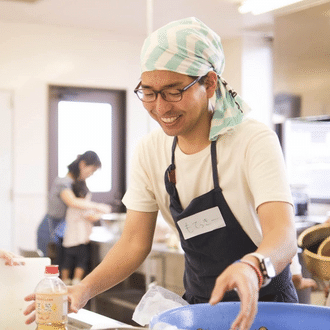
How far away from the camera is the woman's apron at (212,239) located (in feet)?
4.53

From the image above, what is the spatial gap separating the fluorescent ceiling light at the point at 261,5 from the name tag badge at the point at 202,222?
3.28 meters

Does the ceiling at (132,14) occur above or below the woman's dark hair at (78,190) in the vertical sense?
above

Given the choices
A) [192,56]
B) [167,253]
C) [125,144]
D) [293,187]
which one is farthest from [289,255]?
[125,144]

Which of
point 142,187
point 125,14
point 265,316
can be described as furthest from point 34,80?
point 265,316

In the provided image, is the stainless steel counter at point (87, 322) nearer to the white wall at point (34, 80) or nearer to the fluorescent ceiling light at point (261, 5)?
the fluorescent ceiling light at point (261, 5)

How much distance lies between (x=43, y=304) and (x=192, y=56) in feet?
2.13

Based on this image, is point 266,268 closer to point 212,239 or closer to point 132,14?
point 212,239

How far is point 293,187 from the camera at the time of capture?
5.55 metres

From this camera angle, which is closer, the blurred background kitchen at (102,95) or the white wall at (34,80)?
the blurred background kitchen at (102,95)

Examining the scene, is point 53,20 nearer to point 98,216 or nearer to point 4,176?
point 4,176

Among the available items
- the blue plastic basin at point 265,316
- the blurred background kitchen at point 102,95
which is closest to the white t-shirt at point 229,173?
the blue plastic basin at point 265,316

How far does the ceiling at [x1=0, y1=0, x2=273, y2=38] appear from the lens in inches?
191

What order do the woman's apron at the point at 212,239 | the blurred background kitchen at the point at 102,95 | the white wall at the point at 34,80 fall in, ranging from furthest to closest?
1. the white wall at the point at 34,80
2. the blurred background kitchen at the point at 102,95
3. the woman's apron at the point at 212,239

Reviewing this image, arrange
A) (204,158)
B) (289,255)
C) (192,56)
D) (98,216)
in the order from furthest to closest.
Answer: (98,216)
(204,158)
(192,56)
(289,255)
